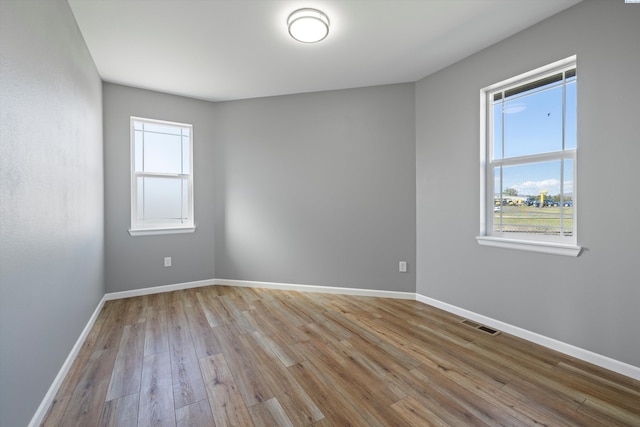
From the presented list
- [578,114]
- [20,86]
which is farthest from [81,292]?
[578,114]

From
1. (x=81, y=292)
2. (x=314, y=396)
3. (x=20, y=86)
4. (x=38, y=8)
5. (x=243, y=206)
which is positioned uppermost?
(x=38, y=8)

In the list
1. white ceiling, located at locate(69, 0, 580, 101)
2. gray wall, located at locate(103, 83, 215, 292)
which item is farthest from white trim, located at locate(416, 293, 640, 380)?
gray wall, located at locate(103, 83, 215, 292)

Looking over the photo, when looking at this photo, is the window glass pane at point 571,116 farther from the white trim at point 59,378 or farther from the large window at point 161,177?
the large window at point 161,177

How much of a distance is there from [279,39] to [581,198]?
2799mm

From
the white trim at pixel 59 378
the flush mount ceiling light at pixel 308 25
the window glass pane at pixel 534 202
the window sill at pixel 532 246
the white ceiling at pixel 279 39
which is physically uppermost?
the white ceiling at pixel 279 39

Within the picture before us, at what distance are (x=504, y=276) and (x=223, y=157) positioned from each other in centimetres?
373

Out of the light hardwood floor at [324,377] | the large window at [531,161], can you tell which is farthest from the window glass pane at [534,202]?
the light hardwood floor at [324,377]

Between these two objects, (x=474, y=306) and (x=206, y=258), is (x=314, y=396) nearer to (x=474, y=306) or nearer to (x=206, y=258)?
(x=474, y=306)

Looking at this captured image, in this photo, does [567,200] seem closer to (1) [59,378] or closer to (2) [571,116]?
(2) [571,116]

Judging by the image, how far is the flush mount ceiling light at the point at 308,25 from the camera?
222 cm

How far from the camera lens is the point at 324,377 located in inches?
75.6

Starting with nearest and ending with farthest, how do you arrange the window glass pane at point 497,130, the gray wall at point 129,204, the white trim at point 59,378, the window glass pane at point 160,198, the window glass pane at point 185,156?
the white trim at point 59,378, the window glass pane at point 497,130, the gray wall at point 129,204, the window glass pane at point 160,198, the window glass pane at point 185,156

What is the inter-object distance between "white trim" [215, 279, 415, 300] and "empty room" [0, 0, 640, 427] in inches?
1.2

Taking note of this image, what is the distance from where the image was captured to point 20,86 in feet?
4.63
